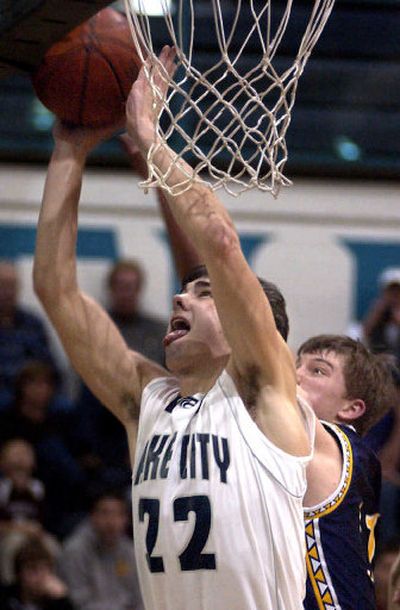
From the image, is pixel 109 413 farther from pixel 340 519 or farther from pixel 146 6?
pixel 340 519

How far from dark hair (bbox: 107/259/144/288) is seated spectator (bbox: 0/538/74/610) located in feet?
5.90

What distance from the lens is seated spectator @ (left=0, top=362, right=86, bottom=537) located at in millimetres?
7055

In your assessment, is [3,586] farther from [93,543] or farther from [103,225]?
[103,225]

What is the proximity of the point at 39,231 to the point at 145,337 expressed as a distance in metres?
3.31

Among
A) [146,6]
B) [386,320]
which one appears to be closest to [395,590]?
[146,6]

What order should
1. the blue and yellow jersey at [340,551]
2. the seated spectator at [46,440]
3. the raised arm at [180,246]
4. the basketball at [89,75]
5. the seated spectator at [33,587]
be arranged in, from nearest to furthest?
the blue and yellow jersey at [340,551] → the basketball at [89,75] → the raised arm at [180,246] → the seated spectator at [33,587] → the seated spectator at [46,440]

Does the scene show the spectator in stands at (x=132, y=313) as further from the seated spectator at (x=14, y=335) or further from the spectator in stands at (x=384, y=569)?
the spectator in stands at (x=384, y=569)

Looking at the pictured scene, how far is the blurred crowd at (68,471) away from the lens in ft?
21.3

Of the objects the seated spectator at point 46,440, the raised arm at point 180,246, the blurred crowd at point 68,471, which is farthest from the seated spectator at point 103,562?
the raised arm at point 180,246

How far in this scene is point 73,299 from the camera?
414 cm

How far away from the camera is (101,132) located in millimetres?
4160

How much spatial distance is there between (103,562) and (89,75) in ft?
11.1

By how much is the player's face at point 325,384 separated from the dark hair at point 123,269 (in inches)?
137

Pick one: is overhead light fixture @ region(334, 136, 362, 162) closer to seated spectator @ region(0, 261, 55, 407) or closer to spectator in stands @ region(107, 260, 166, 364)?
spectator in stands @ region(107, 260, 166, 364)
